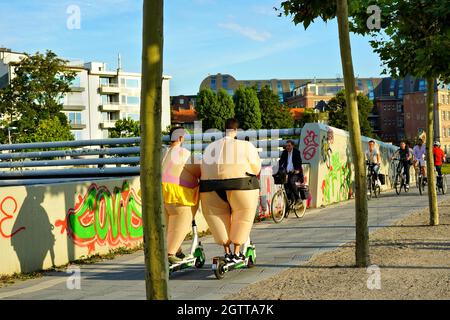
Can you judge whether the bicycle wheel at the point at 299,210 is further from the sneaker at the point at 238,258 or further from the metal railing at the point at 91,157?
the sneaker at the point at 238,258

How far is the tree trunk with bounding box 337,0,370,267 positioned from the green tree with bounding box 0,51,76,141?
52.6 meters

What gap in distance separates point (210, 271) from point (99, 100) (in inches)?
4354

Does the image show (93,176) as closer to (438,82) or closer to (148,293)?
(438,82)

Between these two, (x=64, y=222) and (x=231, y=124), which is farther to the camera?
(x=64, y=222)

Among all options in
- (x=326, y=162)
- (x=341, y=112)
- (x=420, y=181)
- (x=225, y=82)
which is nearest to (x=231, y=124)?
(x=326, y=162)

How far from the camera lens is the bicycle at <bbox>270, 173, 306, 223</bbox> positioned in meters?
16.4

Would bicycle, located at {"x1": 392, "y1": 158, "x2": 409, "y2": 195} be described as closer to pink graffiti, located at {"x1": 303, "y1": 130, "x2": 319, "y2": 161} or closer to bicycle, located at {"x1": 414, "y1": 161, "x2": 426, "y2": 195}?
bicycle, located at {"x1": 414, "y1": 161, "x2": 426, "y2": 195}

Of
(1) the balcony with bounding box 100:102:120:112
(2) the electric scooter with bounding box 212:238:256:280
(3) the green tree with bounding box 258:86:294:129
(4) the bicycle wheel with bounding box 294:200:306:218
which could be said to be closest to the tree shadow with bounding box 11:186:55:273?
(2) the electric scooter with bounding box 212:238:256:280

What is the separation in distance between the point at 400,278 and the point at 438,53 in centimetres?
502

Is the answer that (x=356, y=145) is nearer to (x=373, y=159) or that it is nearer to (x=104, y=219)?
(x=104, y=219)

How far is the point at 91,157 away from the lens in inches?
780

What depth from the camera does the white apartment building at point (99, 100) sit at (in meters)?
112

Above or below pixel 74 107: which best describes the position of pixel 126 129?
below
